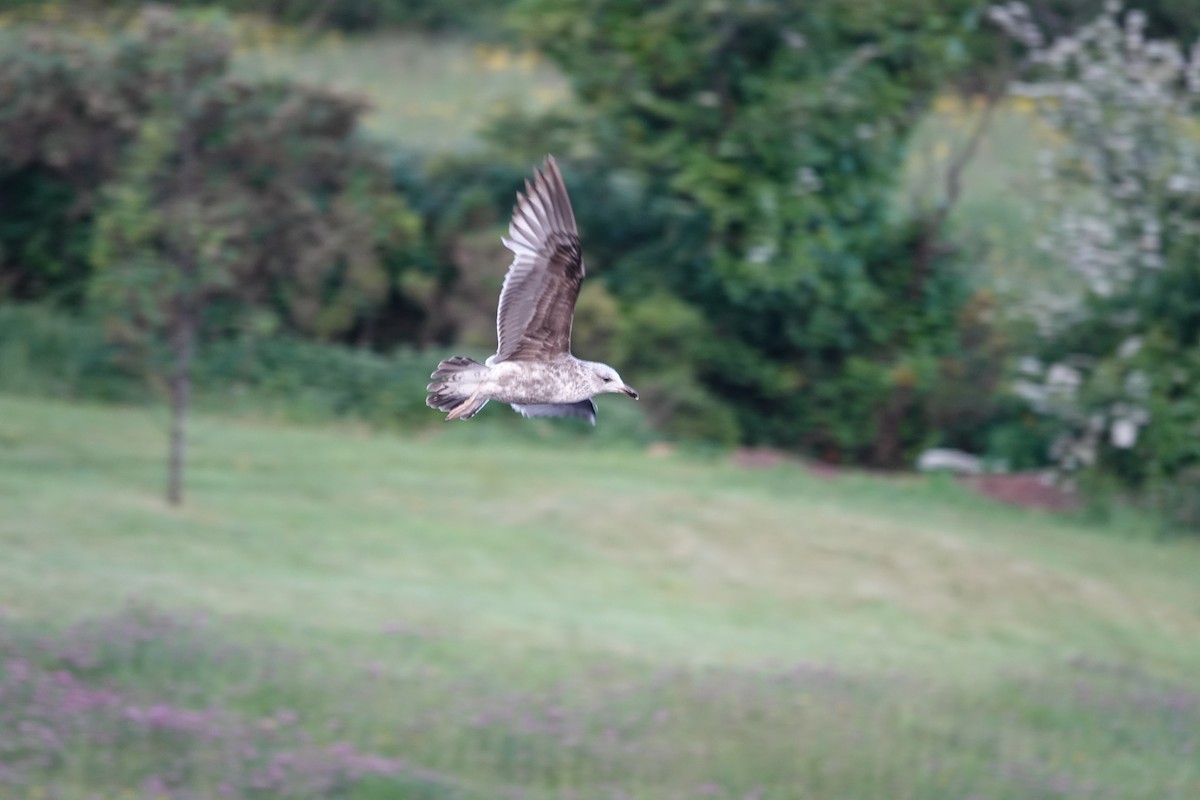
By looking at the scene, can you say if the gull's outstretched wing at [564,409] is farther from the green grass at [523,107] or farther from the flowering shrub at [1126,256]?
the green grass at [523,107]

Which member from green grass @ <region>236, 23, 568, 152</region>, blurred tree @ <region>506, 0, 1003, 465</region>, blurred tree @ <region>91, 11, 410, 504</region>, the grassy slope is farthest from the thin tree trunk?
green grass @ <region>236, 23, 568, 152</region>

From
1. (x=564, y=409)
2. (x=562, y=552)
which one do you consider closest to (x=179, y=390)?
(x=562, y=552)

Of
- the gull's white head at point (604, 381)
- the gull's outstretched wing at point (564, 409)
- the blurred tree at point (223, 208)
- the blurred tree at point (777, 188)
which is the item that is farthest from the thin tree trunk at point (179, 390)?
the gull's white head at point (604, 381)

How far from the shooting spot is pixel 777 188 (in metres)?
16.4

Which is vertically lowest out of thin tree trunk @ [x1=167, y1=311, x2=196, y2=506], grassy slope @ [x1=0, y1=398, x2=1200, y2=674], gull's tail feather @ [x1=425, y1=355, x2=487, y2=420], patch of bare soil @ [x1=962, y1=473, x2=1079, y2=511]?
grassy slope @ [x1=0, y1=398, x2=1200, y2=674]

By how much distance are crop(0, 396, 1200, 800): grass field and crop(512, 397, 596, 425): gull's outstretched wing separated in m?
2.13

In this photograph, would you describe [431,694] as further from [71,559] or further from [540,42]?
[540,42]

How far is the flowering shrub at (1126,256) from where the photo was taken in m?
14.1

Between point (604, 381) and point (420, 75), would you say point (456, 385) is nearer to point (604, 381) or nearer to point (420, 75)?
point (604, 381)

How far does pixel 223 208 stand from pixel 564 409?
8101mm

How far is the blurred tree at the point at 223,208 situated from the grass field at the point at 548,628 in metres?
1.35

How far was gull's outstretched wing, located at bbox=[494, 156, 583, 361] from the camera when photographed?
5484mm

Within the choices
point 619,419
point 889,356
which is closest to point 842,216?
point 889,356

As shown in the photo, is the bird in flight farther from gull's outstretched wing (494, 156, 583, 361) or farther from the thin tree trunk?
the thin tree trunk
